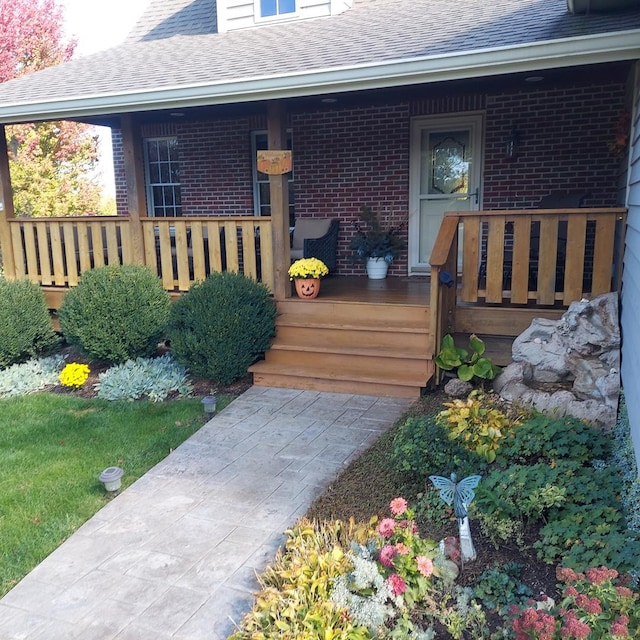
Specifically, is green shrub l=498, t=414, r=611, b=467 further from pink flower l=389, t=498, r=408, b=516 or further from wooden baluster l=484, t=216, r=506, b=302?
wooden baluster l=484, t=216, r=506, b=302

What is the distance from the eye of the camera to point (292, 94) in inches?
220

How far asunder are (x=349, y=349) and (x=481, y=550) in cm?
306

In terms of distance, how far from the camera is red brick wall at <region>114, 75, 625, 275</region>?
277 inches

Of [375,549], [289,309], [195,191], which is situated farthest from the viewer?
[195,191]

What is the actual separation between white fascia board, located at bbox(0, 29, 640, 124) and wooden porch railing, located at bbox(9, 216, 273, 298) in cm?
119

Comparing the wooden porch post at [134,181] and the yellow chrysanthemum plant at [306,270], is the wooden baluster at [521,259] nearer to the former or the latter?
the yellow chrysanthemum plant at [306,270]

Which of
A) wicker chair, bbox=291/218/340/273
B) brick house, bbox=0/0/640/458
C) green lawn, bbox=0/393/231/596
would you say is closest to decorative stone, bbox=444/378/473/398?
brick house, bbox=0/0/640/458

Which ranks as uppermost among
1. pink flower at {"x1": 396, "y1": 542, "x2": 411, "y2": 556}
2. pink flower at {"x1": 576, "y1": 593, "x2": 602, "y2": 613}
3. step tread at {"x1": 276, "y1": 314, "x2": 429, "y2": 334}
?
step tread at {"x1": 276, "y1": 314, "x2": 429, "y2": 334}

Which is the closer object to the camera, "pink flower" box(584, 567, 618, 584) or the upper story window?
"pink flower" box(584, 567, 618, 584)

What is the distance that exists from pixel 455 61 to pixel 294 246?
156 inches

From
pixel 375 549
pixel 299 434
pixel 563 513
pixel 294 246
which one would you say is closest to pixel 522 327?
pixel 299 434

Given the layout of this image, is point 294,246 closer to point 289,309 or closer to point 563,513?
point 289,309

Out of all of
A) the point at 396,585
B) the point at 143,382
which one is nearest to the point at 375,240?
the point at 143,382

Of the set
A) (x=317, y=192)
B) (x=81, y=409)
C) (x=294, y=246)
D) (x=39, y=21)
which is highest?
(x=39, y=21)
